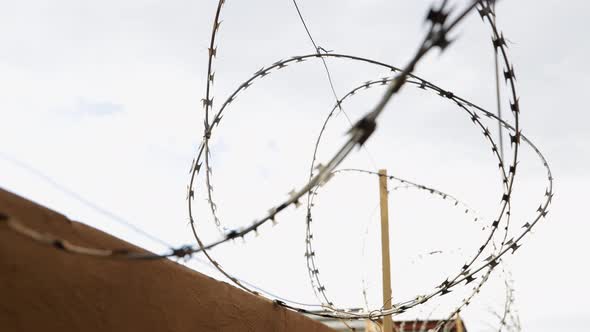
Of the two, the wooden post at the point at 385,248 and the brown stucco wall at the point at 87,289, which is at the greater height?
the wooden post at the point at 385,248

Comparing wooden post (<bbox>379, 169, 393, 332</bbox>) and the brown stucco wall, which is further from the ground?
wooden post (<bbox>379, 169, 393, 332</bbox>)

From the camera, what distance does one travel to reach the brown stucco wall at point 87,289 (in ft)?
7.44

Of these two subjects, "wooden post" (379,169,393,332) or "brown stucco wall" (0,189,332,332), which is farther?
"wooden post" (379,169,393,332)

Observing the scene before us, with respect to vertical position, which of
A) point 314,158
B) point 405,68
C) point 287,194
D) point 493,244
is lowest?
point 287,194

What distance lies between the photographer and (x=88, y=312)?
2553 millimetres

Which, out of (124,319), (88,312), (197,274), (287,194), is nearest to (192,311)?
(197,274)

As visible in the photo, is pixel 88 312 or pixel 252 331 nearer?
pixel 88 312

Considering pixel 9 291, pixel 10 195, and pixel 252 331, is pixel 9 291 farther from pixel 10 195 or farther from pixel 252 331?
pixel 252 331

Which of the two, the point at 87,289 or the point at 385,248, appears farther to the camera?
the point at 385,248

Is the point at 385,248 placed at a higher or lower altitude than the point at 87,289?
higher

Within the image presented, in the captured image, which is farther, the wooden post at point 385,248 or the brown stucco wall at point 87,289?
the wooden post at point 385,248

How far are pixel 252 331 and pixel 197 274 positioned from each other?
28.7 inches

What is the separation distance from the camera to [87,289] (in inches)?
101

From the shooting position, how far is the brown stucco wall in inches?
89.3
